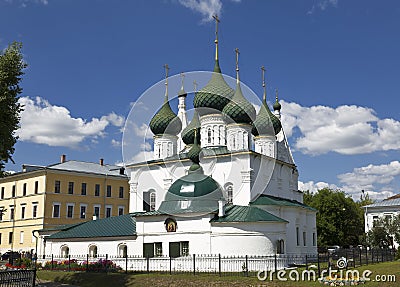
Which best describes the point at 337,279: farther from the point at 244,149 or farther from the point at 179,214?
the point at 244,149

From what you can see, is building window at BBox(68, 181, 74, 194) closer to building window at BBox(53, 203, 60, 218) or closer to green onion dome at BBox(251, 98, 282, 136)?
building window at BBox(53, 203, 60, 218)

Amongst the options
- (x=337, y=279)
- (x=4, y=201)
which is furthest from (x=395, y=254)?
(x=4, y=201)

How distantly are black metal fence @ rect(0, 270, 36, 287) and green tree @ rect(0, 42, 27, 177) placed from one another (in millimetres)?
4333

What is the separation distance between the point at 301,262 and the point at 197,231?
7.46m

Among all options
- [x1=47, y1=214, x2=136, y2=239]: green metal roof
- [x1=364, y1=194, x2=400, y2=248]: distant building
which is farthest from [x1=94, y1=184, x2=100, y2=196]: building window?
[x1=364, y1=194, x2=400, y2=248]: distant building

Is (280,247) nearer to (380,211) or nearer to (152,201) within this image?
(152,201)

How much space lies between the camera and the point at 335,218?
56219 millimetres

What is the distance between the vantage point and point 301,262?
31531 mm

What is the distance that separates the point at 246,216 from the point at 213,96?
37.8 ft

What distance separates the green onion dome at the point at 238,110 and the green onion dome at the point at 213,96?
1.81 ft

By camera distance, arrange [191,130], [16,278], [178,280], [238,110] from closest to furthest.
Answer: [16,278] < [178,280] < [238,110] < [191,130]

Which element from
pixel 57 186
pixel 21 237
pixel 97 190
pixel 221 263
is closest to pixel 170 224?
pixel 221 263

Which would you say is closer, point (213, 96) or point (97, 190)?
point (213, 96)

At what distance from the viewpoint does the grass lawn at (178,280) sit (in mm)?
21134
